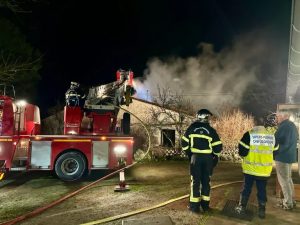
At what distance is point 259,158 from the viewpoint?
5609 millimetres

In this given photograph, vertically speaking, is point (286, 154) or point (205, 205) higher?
point (286, 154)

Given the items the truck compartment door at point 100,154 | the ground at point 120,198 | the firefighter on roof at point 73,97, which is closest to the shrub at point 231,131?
the ground at point 120,198

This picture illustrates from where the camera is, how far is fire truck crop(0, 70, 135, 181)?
9.01m

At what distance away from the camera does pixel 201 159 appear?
5.91m

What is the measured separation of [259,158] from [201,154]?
1.00 meters

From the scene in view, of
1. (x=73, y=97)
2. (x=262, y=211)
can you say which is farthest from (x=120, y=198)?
(x=73, y=97)

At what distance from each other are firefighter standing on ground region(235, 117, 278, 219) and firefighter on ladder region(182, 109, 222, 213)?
51 centimetres

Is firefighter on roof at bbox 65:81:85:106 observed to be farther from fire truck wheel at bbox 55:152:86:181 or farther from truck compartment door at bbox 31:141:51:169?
fire truck wheel at bbox 55:152:86:181

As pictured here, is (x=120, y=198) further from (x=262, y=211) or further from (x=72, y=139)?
(x=262, y=211)

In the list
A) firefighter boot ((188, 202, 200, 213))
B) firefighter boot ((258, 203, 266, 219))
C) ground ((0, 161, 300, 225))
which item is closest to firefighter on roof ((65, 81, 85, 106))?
ground ((0, 161, 300, 225))

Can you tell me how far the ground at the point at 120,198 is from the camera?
571cm

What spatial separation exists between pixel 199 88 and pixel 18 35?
51.1 feet

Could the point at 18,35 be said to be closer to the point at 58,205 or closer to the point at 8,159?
the point at 8,159

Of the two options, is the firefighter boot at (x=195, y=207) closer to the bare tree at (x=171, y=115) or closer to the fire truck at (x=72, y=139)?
the fire truck at (x=72, y=139)
